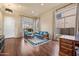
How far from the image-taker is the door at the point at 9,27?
2523 mm

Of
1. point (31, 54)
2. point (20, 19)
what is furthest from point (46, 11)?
point (31, 54)

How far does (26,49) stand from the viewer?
2516 millimetres

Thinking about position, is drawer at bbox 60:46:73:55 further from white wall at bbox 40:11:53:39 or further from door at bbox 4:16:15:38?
door at bbox 4:16:15:38

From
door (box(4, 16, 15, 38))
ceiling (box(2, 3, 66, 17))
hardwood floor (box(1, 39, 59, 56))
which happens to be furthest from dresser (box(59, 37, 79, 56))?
door (box(4, 16, 15, 38))

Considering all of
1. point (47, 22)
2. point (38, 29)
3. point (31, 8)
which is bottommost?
point (38, 29)

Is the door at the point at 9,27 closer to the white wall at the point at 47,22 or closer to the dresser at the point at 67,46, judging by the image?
the white wall at the point at 47,22

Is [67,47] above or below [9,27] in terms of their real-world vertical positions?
below

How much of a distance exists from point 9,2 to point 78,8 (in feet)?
4.98

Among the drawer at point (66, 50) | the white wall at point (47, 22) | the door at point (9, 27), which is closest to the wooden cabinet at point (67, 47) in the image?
the drawer at point (66, 50)

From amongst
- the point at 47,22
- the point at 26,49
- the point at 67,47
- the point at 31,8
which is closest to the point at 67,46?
the point at 67,47

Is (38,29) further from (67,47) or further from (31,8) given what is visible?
(67,47)

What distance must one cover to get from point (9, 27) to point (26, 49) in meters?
0.65

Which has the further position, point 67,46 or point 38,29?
point 38,29

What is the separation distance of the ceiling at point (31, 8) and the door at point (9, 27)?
Answer: 0.24 metres
